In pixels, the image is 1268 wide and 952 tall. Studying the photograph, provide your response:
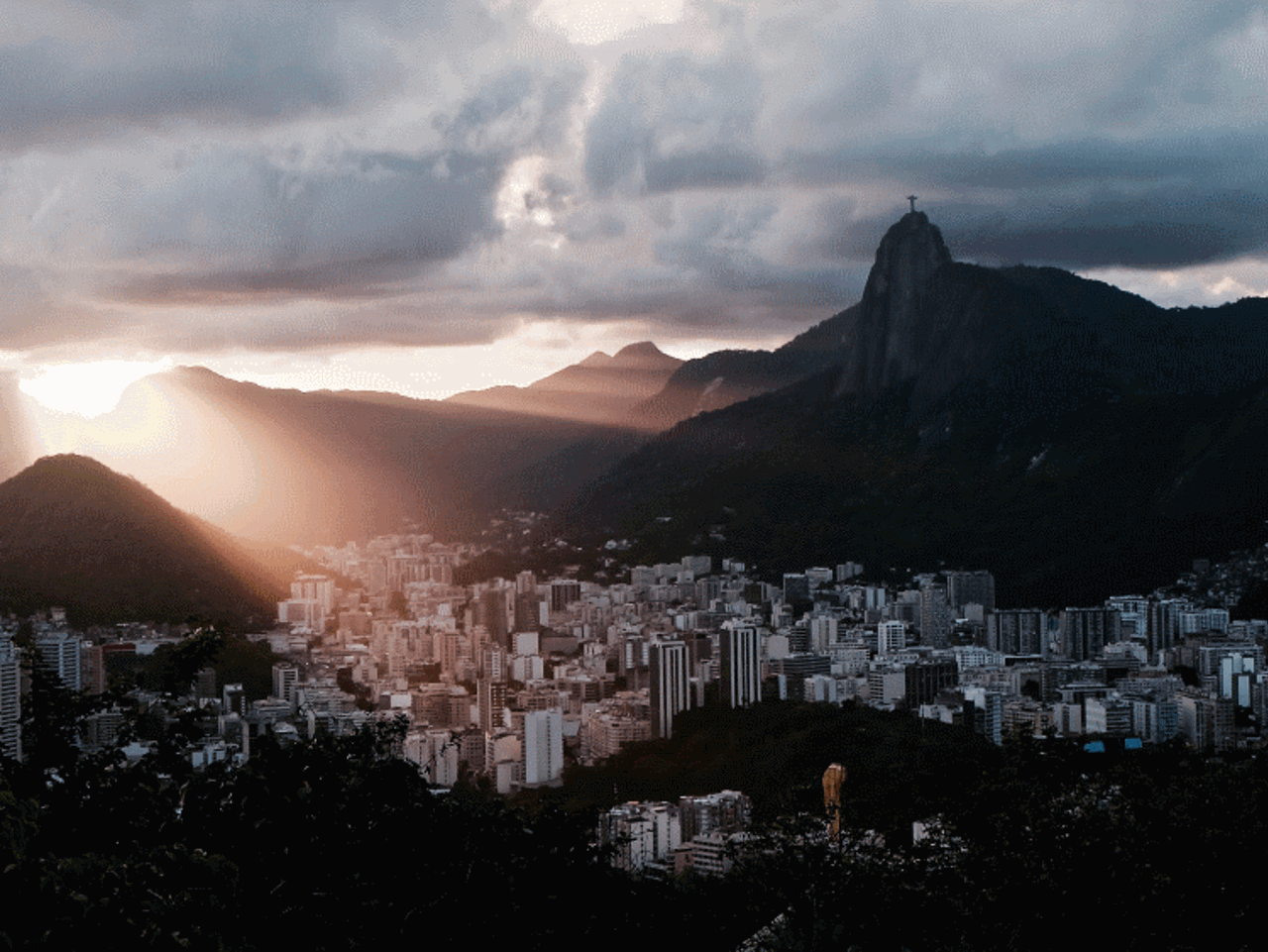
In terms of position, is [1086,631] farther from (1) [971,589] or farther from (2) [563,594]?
(2) [563,594]

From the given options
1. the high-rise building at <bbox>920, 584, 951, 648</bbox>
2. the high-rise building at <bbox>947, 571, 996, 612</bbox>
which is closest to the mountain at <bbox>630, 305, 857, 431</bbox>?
the high-rise building at <bbox>947, 571, 996, 612</bbox>

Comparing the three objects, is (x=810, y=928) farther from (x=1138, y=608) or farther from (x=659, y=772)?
(x=1138, y=608)

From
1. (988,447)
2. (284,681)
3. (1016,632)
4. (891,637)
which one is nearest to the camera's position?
(284,681)

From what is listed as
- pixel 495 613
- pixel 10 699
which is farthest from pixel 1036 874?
pixel 495 613

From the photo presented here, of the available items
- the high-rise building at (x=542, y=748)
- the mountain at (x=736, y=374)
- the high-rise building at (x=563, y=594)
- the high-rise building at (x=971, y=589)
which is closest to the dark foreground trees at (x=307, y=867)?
the high-rise building at (x=542, y=748)

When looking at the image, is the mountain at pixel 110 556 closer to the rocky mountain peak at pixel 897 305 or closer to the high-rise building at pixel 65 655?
the high-rise building at pixel 65 655

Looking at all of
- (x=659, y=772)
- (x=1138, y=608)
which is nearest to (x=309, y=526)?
(x=1138, y=608)

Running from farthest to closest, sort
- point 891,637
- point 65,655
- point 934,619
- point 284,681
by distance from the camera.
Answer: point 934,619, point 891,637, point 284,681, point 65,655
